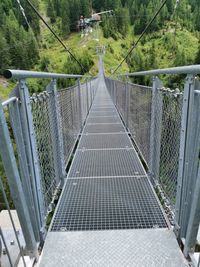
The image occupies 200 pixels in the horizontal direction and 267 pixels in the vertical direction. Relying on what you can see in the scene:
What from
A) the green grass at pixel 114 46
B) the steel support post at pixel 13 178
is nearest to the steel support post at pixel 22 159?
the steel support post at pixel 13 178

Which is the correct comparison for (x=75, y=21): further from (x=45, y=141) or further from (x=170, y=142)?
(x=170, y=142)

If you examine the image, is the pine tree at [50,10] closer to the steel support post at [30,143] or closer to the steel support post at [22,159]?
the steel support post at [30,143]

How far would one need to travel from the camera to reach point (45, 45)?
5900 centimetres

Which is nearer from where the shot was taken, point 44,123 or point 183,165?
point 183,165

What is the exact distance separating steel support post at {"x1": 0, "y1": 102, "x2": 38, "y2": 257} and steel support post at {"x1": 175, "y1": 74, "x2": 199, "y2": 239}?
803mm

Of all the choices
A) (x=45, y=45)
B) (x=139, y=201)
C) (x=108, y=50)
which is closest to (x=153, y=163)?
(x=139, y=201)

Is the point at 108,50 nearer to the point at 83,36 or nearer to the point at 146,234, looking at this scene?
the point at 83,36

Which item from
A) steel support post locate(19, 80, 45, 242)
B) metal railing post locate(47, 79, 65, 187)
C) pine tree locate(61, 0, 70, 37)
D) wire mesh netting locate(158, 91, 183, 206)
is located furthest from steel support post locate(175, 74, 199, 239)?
pine tree locate(61, 0, 70, 37)

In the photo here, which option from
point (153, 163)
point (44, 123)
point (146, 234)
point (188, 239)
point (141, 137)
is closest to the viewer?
point (188, 239)

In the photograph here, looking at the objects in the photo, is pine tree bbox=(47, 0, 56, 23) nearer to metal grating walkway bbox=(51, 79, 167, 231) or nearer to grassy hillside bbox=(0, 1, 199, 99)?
grassy hillside bbox=(0, 1, 199, 99)

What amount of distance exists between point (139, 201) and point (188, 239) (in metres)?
0.71

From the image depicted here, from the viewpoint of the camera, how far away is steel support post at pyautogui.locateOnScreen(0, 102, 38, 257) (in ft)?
3.31

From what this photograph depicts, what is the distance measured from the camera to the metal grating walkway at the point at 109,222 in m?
1.44

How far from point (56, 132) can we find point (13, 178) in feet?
3.58
